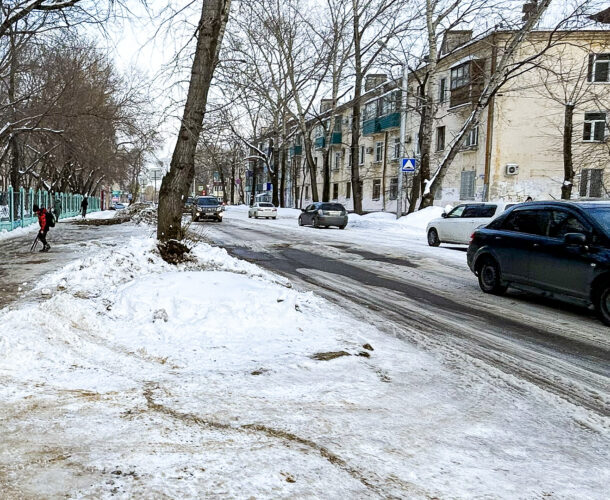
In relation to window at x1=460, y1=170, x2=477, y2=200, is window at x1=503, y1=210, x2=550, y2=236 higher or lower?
lower

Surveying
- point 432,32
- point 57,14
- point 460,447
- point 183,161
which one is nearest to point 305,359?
point 460,447

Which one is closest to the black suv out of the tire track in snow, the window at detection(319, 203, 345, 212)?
the tire track in snow

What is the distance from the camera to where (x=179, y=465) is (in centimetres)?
268

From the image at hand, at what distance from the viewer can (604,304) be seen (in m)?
6.39

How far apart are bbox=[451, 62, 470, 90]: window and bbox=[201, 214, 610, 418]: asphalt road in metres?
20.6

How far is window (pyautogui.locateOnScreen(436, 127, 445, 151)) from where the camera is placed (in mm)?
34375

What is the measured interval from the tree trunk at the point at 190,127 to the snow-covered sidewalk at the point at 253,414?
3.27m

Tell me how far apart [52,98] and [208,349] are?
2281 cm

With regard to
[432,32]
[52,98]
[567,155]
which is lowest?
[567,155]

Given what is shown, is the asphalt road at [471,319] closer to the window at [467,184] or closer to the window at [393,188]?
the window at [467,184]

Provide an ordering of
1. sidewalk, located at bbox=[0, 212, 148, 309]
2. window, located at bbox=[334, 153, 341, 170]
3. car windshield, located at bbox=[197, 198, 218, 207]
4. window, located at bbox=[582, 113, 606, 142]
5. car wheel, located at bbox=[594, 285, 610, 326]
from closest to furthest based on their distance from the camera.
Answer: car wheel, located at bbox=[594, 285, 610, 326], sidewalk, located at bbox=[0, 212, 148, 309], window, located at bbox=[582, 113, 606, 142], car windshield, located at bbox=[197, 198, 218, 207], window, located at bbox=[334, 153, 341, 170]

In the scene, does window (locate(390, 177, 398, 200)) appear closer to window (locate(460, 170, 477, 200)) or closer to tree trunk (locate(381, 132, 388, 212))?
tree trunk (locate(381, 132, 388, 212))

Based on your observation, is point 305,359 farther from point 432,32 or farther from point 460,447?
point 432,32

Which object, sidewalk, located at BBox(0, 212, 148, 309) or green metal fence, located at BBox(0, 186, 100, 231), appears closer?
sidewalk, located at BBox(0, 212, 148, 309)
